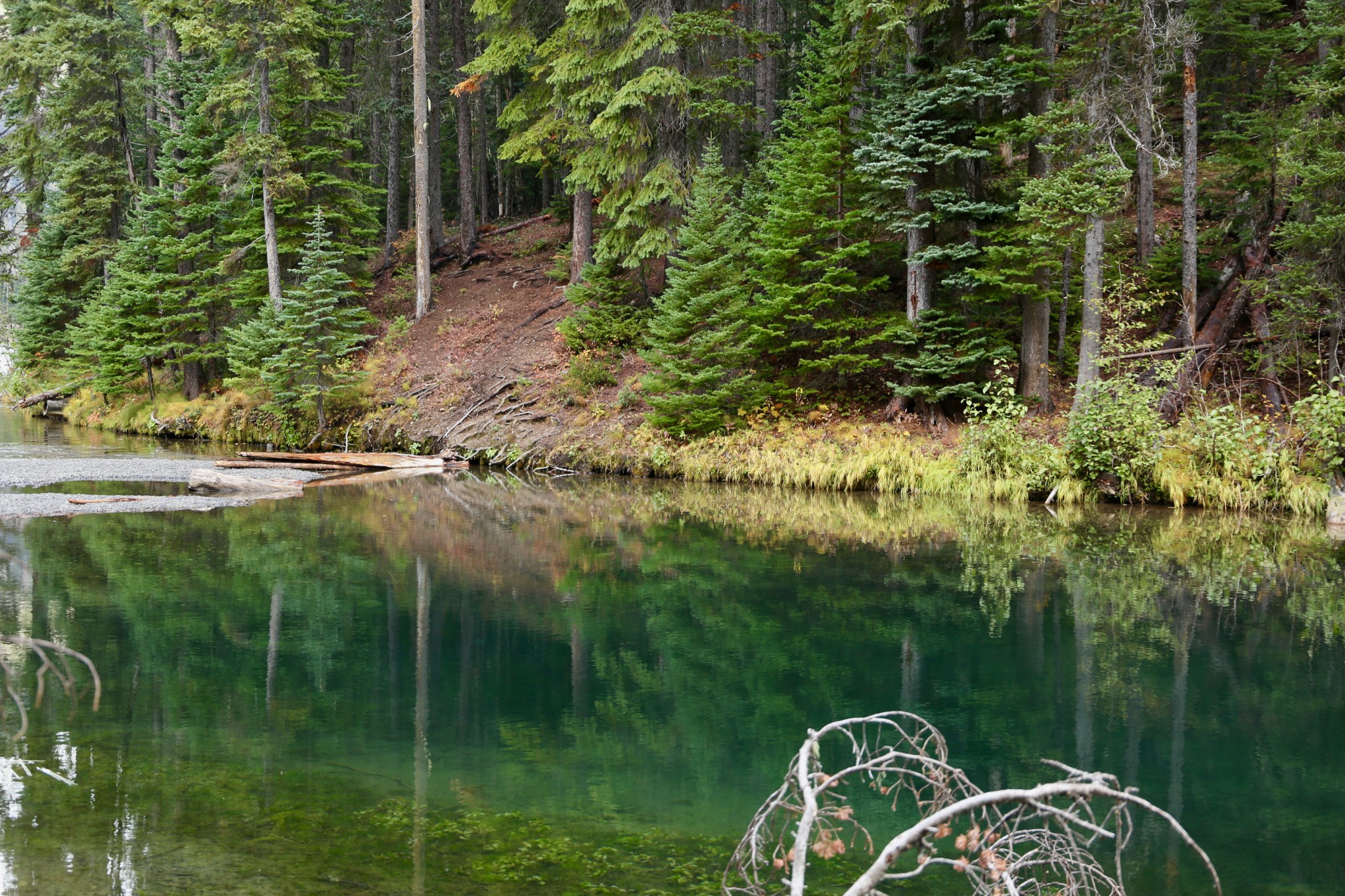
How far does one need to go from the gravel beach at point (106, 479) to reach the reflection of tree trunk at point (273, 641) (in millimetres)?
6365

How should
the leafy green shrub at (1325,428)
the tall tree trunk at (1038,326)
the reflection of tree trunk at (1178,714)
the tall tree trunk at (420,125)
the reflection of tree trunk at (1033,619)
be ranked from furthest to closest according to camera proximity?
the tall tree trunk at (420,125)
the tall tree trunk at (1038,326)
the leafy green shrub at (1325,428)
the reflection of tree trunk at (1033,619)
the reflection of tree trunk at (1178,714)

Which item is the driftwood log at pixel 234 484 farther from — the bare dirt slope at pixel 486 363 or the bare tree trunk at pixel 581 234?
the bare tree trunk at pixel 581 234

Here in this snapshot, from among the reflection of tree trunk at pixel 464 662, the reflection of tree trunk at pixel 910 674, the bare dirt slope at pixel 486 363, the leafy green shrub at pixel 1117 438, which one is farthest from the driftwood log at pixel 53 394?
the reflection of tree trunk at pixel 910 674

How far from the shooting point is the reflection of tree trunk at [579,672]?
6891 mm

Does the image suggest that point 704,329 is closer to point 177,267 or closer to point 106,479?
point 106,479

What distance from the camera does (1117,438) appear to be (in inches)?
623

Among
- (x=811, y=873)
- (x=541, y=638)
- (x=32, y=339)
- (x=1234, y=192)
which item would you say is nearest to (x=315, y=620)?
(x=541, y=638)

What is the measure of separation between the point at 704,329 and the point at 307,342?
10282 millimetres

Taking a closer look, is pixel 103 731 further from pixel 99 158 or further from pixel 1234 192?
pixel 99 158

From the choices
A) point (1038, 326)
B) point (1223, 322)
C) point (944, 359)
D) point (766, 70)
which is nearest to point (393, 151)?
point (766, 70)

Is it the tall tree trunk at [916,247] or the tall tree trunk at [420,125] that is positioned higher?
the tall tree trunk at [420,125]

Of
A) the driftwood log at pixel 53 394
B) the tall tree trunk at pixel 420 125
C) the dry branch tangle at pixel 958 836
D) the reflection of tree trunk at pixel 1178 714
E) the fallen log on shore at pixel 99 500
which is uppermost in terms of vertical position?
the tall tree trunk at pixel 420 125

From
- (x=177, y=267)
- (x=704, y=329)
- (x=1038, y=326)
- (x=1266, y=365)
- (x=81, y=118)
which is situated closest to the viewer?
(x=1266, y=365)

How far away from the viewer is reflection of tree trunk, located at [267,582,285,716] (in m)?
7.11
